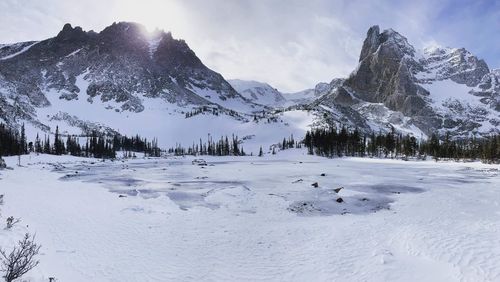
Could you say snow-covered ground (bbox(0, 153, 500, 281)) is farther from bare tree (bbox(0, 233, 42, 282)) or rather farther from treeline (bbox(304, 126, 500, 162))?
treeline (bbox(304, 126, 500, 162))

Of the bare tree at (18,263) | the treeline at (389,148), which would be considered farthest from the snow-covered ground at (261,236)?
the treeline at (389,148)

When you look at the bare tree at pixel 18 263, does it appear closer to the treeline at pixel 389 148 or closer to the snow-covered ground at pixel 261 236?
the snow-covered ground at pixel 261 236

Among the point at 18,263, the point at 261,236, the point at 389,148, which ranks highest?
the point at 389,148

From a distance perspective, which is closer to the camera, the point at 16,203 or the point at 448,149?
the point at 16,203

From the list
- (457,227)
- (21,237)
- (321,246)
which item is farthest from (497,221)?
(21,237)

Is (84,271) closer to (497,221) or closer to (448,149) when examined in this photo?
(497,221)

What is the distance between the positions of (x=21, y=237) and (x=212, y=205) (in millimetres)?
20180

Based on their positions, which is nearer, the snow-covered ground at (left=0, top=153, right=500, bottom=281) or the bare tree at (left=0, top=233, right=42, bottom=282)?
the bare tree at (left=0, top=233, right=42, bottom=282)

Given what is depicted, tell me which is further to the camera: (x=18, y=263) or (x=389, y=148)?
(x=389, y=148)

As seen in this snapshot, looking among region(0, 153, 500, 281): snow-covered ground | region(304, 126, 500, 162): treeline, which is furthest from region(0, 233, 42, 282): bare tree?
region(304, 126, 500, 162): treeline

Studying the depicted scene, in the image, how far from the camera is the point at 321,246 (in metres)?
26.7

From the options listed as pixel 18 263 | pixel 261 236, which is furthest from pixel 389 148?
pixel 18 263

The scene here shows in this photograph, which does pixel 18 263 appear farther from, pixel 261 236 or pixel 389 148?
pixel 389 148

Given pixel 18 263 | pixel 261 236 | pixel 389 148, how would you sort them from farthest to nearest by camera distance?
pixel 389 148, pixel 261 236, pixel 18 263
